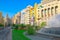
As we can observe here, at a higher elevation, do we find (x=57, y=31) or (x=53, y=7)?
(x=53, y=7)

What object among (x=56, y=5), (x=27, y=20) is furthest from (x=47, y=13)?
(x=27, y=20)

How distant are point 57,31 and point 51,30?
3.80ft

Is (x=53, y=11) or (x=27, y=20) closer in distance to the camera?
(x=53, y=11)

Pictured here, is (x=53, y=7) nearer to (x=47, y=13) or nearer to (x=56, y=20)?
(x=47, y=13)

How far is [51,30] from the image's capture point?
15922 mm

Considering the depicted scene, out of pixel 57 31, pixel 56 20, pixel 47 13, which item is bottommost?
pixel 57 31

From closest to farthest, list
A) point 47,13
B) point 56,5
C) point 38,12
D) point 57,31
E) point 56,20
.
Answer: point 57,31 → point 56,20 → point 56,5 → point 47,13 → point 38,12

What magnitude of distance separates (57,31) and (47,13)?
231 ft

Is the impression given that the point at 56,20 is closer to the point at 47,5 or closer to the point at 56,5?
the point at 56,5

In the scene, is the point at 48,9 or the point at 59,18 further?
the point at 48,9

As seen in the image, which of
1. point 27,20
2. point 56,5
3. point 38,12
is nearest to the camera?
point 56,5

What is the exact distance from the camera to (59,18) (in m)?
18.9

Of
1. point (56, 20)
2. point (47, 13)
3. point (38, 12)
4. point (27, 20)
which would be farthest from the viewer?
point (27, 20)

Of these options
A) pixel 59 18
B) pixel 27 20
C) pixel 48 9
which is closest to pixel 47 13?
pixel 48 9
